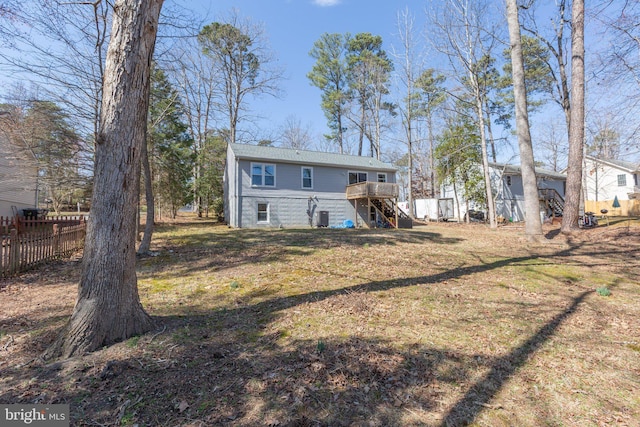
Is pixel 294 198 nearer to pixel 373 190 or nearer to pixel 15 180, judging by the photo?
pixel 373 190

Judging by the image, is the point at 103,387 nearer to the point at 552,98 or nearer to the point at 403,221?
the point at 403,221

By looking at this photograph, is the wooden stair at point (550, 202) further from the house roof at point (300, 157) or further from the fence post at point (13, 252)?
Result: the fence post at point (13, 252)

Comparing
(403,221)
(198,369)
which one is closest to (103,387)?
(198,369)

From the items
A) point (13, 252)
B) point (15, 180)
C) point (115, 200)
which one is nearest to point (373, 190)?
point (13, 252)

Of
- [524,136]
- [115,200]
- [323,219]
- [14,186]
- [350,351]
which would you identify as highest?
[524,136]

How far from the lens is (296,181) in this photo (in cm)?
1833

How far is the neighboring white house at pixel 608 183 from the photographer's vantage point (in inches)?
1034

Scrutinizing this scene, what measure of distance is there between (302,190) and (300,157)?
7.44 ft

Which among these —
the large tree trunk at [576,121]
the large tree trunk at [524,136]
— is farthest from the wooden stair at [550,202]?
the large tree trunk at [524,136]

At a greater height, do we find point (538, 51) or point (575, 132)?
point (538, 51)

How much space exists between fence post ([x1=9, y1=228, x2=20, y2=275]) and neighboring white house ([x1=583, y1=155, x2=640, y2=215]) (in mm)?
35880

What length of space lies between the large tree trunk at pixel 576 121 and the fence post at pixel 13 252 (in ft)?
53.3

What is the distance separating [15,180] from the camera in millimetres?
13047

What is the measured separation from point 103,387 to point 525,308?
5.17 metres
